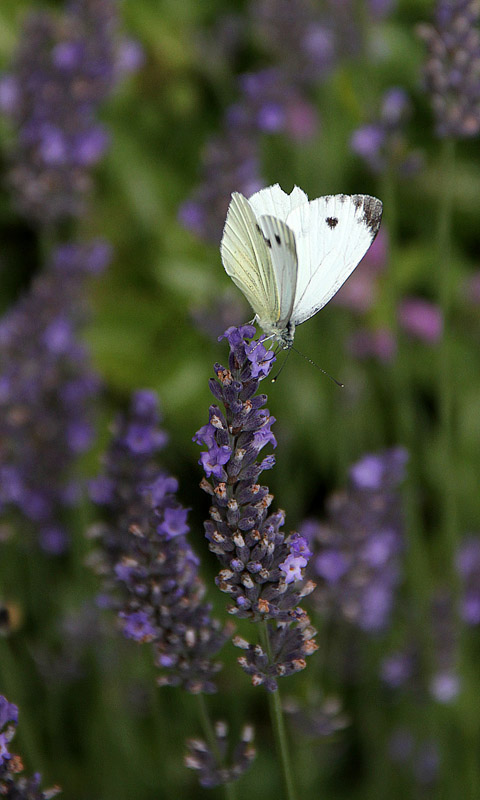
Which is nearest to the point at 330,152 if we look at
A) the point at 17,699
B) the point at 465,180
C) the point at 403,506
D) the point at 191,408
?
the point at 465,180

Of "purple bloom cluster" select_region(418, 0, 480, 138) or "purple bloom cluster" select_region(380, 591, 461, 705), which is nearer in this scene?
"purple bloom cluster" select_region(418, 0, 480, 138)

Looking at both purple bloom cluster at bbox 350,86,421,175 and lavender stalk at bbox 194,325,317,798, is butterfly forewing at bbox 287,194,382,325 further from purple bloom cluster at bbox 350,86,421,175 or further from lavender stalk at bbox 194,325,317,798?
purple bloom cluster at bbox 350,86,421,175

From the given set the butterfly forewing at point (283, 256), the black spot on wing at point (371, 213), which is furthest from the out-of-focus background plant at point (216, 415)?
the black spot on wing at point (371, 213)

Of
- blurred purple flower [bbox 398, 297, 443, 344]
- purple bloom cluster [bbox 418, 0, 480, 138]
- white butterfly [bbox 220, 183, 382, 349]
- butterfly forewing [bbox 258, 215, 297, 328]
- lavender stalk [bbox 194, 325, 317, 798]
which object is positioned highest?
blurred purple flower [bbox 398, 297, 443, 344]

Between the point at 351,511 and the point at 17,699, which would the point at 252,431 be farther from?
the point at 17,699

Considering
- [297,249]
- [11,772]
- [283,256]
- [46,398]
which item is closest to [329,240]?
[297,249]

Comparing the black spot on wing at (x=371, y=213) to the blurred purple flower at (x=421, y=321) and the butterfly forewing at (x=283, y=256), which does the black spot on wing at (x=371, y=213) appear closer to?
the butterfly forewing at (x=283, y=256)

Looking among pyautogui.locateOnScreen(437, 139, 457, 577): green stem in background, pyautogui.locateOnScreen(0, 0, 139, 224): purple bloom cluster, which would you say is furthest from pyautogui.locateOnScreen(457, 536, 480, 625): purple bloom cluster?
pyautogui.locateOnScreen(0, 0, 139, 224): purple bloom cluster
